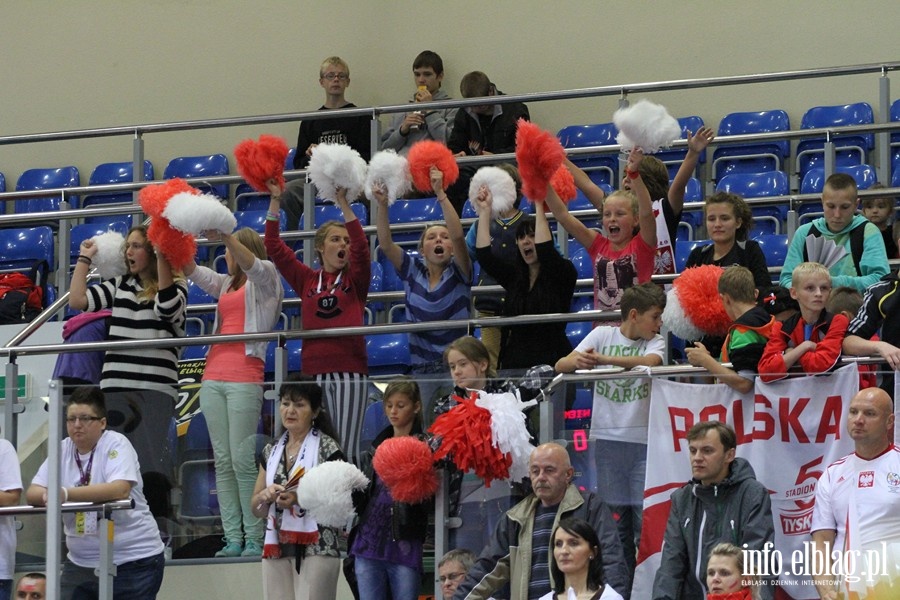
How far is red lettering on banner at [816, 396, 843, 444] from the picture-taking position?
17.6 ft

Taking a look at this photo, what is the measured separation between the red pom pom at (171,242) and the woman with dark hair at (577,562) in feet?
7.87

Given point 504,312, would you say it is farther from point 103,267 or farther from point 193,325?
point 193,325

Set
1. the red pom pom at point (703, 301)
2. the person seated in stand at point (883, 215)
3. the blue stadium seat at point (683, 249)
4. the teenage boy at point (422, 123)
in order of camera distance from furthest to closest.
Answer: the teenage boy at point (422, 123) < the blue stadium seat at point (683, 249) < the person seated in stand at point (883, 215) < the red pom pom at point (703, 301)

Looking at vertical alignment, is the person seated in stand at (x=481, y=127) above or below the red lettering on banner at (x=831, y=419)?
above

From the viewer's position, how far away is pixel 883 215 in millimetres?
7211

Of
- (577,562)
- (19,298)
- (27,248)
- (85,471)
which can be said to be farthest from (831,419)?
(27,248)

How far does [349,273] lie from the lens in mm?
6723

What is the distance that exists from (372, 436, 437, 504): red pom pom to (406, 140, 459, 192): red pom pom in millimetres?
1525

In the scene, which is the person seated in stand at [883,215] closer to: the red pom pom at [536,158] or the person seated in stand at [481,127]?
the red pom pom at [536,158]

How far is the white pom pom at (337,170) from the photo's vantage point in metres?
6.81

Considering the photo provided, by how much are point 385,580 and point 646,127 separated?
7.16 feet

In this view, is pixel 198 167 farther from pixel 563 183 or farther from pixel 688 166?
pixel 688 166

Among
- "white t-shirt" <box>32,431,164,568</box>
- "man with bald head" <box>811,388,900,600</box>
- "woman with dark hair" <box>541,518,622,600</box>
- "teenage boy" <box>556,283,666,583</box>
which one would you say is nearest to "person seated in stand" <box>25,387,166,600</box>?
"white t-shirt" <box>32,431,164,568</box>

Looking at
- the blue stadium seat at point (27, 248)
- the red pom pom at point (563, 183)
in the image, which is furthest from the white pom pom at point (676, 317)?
the blue stadium seat at point (27, 248)
